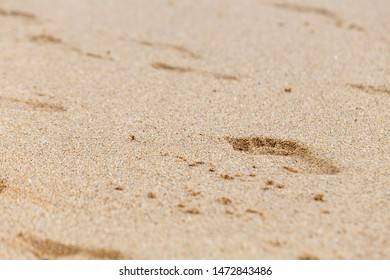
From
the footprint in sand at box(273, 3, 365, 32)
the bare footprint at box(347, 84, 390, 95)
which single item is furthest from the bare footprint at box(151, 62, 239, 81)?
the footprint in sand at box(273, 3, 365, 32)

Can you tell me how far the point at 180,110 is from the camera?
2.36 metres

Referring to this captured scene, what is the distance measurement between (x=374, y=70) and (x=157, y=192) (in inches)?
51.0

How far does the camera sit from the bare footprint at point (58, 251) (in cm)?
159

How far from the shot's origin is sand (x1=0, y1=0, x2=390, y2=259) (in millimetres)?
1651

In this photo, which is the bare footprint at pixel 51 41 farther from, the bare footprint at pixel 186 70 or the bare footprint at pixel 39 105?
the bare footprint at pixel 39 105

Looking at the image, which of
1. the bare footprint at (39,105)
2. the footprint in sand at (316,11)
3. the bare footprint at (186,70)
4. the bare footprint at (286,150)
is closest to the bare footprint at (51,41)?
the bare footprint at (186,70)

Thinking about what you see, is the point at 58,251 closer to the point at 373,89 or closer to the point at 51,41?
the point at 373,89

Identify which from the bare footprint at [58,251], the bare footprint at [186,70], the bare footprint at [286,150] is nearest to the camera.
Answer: the bare footprint at [58,251]

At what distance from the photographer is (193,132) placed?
2195 mm

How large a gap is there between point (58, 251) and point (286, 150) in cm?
82

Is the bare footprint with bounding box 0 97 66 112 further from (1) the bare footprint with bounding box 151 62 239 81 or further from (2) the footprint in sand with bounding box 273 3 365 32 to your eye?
(2) the footprint in sand with bounding box 273 3 365 32
